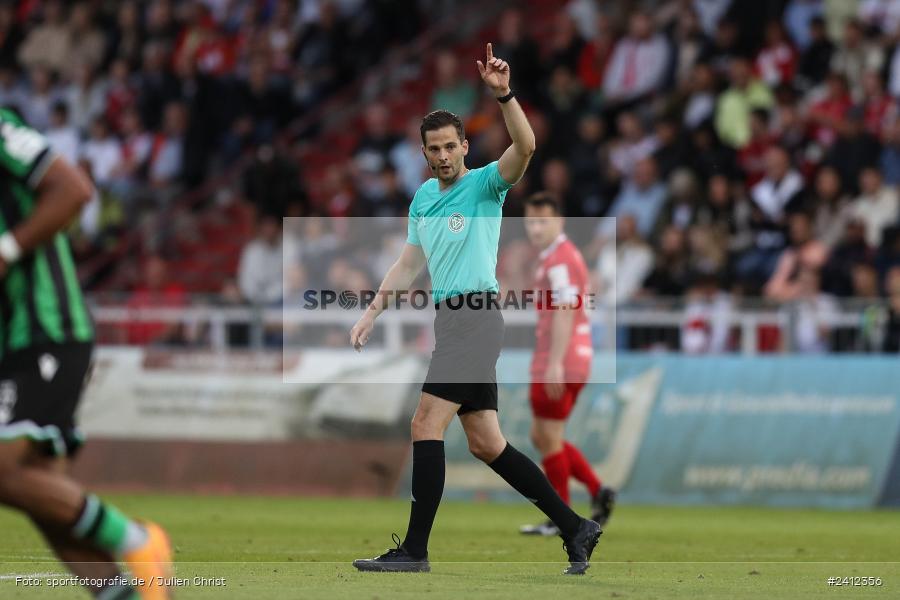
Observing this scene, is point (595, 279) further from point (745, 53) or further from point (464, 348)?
point (464, 348)

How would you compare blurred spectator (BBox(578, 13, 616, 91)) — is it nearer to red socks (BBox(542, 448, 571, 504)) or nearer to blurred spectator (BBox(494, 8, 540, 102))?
blurred spectator (BBox(494, 8, 540, 102))

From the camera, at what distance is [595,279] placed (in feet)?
57.7

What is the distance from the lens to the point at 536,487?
920cm

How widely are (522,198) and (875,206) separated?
433cm

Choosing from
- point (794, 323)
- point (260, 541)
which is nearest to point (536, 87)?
point (794, 323)

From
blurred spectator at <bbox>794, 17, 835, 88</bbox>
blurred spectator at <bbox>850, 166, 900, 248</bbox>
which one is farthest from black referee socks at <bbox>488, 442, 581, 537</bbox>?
blurred spectator at <bbox>794, 17, 835, 88</bbox>

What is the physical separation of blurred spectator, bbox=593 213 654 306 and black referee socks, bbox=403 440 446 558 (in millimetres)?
8758

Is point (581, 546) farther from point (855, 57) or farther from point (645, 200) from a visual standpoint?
point (855, 57)

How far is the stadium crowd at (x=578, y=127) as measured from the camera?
1773cm

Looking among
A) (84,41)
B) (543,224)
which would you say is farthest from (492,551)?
(84,41)

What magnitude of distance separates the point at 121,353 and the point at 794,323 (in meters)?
7.42

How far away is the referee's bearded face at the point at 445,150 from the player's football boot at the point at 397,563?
81.7 inches

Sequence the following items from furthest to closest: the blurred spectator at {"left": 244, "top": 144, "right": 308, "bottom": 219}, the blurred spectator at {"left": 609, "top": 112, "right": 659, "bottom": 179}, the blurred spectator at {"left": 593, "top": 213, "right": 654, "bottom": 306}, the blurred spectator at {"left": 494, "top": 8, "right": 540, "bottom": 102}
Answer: the blurred spectator at {"left": 494, "top": 8, "right": 540, "bottom": 102}, the blurred spectator at {"left": 244, "top": 144, "right": 308, "bottom": 219}, the blurred spectator at {"left": 609, "top": 112, "right": 659, "bottom": 179}, the blurred spectator at {"left": 593, "top": 213, "right": 654, "bottom": 306}

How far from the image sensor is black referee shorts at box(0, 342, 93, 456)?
6.17 meters
